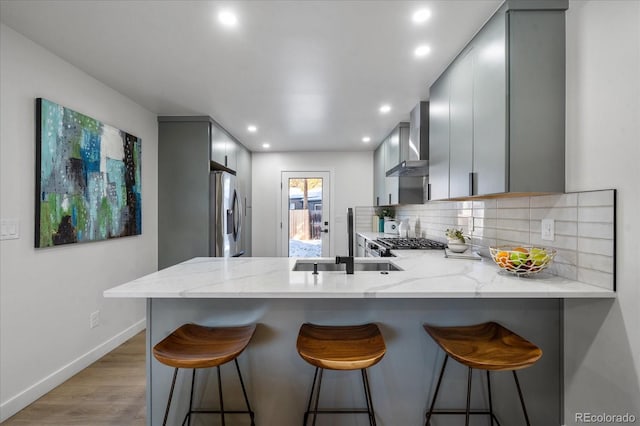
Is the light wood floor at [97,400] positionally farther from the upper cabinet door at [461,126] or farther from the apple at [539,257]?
the upper cabinet door at [461,126]

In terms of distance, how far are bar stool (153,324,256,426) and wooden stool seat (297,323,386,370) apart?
283mm

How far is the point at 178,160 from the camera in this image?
11.0 ft

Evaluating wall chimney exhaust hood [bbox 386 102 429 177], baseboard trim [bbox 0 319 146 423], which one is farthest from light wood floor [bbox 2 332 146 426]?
wall chimney exhaust hood [bbox 386 102 429 177]

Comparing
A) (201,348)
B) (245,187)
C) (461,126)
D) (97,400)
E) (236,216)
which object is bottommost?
(97,400)

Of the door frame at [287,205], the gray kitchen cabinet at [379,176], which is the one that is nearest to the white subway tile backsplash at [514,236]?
the gray kitchen cabinet at [379,176]

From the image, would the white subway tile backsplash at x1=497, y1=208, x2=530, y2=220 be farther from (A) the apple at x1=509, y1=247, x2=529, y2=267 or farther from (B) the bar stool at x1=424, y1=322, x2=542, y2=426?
(B) the bar stool at x1=424, y1=322, x2=542, y2=426

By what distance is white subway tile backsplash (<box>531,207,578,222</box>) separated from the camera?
146 centimetres

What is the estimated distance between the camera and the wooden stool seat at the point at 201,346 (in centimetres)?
121

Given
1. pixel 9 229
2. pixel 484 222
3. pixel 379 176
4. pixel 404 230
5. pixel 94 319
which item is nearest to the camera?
pixel 9 229

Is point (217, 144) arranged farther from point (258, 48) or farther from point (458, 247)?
point (458, 247)

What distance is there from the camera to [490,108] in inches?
63.6

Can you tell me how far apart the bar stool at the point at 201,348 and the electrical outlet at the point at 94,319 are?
57.8 inches

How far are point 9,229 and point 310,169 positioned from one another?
392cm

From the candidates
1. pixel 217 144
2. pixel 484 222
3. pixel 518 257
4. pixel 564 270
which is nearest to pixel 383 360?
pixel 518 257
